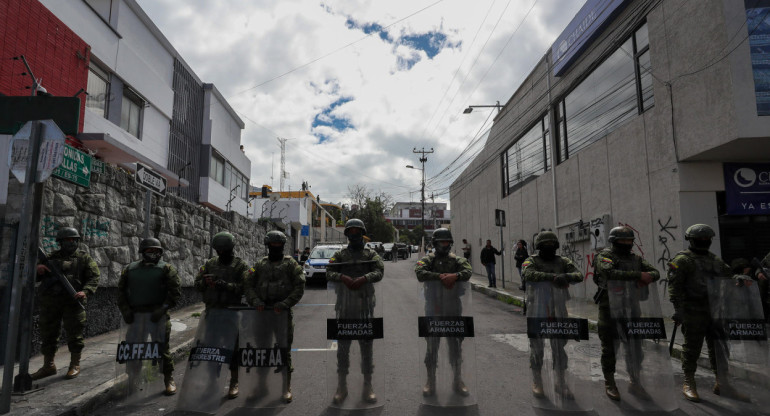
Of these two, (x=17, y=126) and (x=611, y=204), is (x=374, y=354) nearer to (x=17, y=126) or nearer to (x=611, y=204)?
(x=17, y=126)

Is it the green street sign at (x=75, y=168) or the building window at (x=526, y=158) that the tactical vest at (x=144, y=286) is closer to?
the green street sign at (x=75, y=168)

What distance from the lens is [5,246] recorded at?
18.7 ft

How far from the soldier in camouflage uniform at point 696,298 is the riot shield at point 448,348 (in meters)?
2.32

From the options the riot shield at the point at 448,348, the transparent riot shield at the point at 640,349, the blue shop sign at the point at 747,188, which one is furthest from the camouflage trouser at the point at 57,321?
the blue shop sign at the point at 747,188

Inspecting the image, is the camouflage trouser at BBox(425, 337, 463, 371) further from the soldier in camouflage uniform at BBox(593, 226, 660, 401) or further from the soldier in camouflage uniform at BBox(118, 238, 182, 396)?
the soldier in camouflage uniform at BBox(118, 238, 182, 396)

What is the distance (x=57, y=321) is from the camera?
532 centimetres

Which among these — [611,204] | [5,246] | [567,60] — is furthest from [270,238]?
[567,60]

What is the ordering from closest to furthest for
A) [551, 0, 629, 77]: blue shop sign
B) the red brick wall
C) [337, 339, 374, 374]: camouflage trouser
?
[337, 339, 374, 374]: camouflage trouser
the red brick wall
[551, 0, 629, 77]: blue shop sign

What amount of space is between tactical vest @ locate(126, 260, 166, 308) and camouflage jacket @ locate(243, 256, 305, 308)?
965 millimetres

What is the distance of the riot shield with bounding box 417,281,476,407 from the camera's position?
452cm

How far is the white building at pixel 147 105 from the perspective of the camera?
11250 mm

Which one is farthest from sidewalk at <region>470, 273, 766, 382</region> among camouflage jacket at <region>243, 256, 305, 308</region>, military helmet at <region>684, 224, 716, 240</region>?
camouflage jacket at <region>243, 256, 305, 308</region>

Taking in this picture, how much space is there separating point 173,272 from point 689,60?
948 cm

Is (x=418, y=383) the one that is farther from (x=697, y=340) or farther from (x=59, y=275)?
(x=59, y=275)
